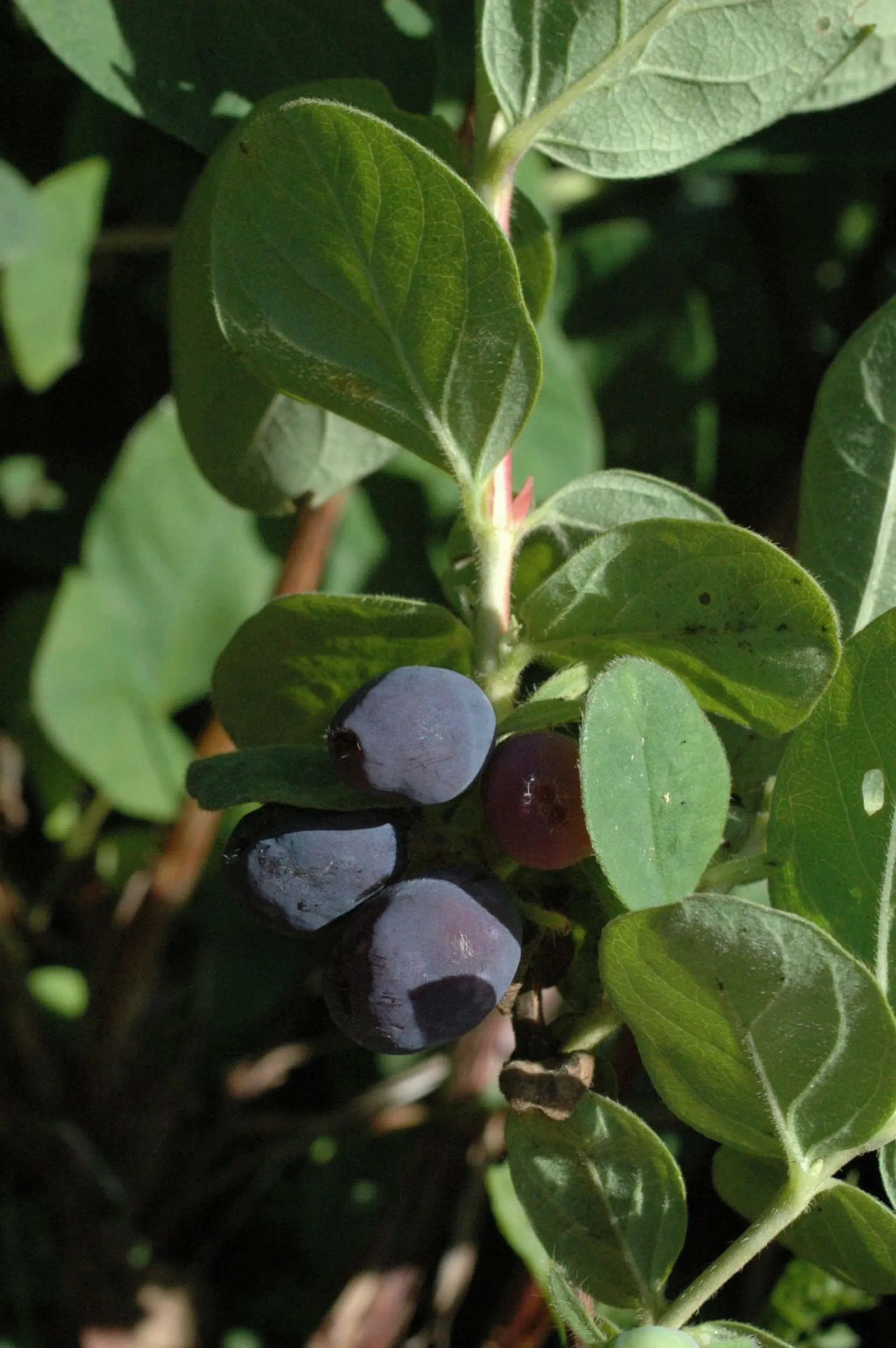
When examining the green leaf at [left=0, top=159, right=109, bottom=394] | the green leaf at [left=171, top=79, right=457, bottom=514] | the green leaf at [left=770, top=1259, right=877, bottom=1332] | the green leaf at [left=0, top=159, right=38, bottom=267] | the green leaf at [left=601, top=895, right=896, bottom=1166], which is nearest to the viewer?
the green leaf at [left=601, top=895, right=896, bottom=1166]

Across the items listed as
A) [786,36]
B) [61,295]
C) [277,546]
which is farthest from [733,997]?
[61,295]

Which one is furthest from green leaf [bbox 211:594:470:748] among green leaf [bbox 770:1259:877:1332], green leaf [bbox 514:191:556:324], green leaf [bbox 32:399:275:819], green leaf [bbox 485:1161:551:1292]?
green leaf [bbox 32:399:275:819]

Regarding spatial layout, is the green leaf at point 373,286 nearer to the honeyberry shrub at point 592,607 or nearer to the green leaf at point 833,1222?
the honeyberry shrub at point 592,607

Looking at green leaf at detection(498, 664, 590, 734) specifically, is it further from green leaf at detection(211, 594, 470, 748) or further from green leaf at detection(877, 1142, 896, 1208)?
green leaf at detection(877, 1142, 896, 1208)

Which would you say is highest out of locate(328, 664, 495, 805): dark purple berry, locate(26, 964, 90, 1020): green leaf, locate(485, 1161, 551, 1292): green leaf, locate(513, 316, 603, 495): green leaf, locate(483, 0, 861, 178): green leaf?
locate(483, 0, 861, 178): green leaf

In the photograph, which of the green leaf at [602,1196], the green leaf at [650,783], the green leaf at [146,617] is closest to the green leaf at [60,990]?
the green leaf at [146,617]

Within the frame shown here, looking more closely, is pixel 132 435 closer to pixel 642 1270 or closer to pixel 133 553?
pixel 133 553

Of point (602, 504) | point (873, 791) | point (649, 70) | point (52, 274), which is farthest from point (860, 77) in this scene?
point (52, 274)

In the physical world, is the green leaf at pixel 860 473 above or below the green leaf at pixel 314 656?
above
